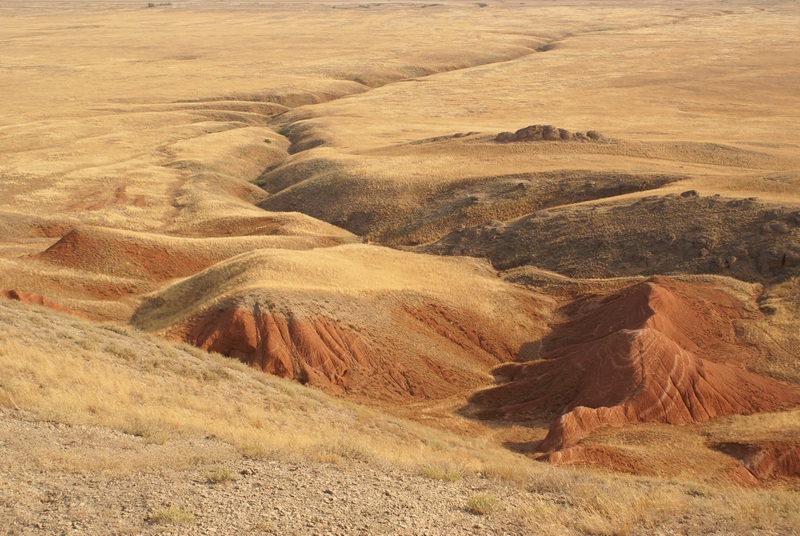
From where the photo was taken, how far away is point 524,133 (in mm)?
62250

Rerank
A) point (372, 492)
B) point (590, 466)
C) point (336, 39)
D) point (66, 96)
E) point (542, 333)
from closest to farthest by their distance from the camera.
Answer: point (372, 492) → point (590, 466) → point (542, 333) → point (66, 96) → point (336, 39)

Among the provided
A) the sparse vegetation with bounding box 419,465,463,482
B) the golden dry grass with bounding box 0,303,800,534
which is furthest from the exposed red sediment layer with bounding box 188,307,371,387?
the sparse vegetation with bounding box 419,465,463,482

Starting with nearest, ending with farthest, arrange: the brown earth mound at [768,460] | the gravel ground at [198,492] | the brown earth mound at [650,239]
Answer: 1. the gravel ground at [198,492]
2. the brown earth mound at [768,460]
3. the brown earth mound at [650,239]

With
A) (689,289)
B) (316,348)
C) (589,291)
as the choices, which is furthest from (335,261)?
(689,289)

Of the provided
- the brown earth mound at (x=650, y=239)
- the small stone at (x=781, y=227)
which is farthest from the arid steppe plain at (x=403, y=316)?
the small stone at (x=781, y=227)

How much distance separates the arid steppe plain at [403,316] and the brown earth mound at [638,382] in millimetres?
109

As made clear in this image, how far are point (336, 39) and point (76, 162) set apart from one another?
97.9 m

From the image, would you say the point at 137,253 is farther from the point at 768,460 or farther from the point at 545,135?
the point at 545,135

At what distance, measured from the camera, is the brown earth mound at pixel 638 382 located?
2438 centimetres

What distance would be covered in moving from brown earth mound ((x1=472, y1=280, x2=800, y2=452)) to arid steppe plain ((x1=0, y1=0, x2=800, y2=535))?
0.11m

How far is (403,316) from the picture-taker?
31516mm

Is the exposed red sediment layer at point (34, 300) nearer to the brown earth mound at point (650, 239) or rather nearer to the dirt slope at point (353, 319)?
the dirt slope at point (353, 319)

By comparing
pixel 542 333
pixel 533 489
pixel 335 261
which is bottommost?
pixel 542 333

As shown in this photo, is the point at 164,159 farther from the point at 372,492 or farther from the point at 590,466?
the point at 372,492
